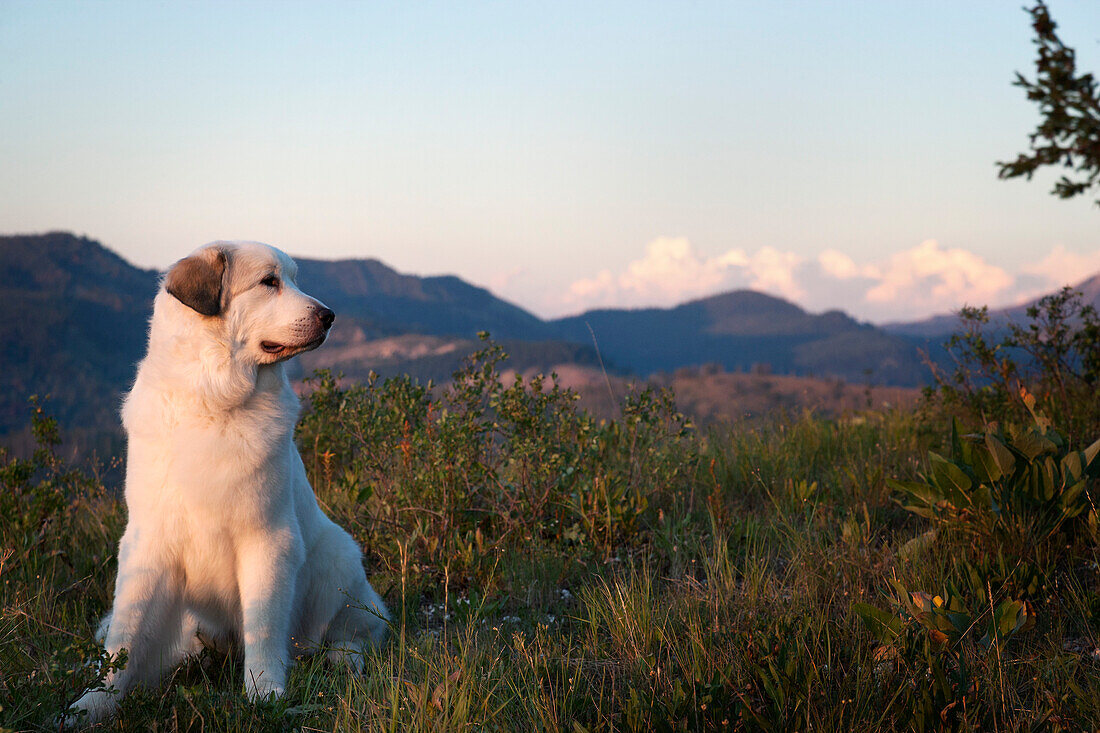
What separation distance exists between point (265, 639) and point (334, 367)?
3.70 m

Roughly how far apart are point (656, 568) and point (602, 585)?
0.58m

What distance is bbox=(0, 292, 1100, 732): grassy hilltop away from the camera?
2430mm

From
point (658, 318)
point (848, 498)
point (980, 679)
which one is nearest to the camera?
point (980, 679)

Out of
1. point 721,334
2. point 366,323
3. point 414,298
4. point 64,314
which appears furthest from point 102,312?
point 721,334

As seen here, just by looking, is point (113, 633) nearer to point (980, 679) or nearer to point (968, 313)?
point (980, 679)

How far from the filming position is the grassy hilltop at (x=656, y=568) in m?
2.43

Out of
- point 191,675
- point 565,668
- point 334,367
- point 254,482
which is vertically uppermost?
point 334,367

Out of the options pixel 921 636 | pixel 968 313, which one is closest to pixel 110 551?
pixel 921 636

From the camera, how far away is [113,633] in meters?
2.83

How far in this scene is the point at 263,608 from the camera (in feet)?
9.49

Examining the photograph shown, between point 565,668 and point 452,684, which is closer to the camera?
point 452,684

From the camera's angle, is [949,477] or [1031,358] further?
[1031,358]

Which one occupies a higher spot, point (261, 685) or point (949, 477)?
point (949, 477)

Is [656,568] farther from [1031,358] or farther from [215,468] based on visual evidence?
[1031,358]
